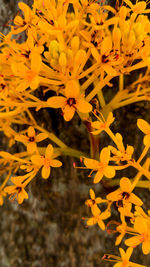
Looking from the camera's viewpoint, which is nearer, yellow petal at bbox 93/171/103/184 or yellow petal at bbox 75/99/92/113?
yellow petal at bbox 75/99/92/113

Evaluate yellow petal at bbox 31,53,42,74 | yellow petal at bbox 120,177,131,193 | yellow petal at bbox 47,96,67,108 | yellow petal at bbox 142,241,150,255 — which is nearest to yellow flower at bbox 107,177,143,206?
yellow petal at bbox 120,177,131,193

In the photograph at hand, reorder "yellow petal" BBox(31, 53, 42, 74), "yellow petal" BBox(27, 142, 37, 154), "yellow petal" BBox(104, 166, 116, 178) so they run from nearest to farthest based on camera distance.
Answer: "yellow petal" BBox(31, 53, 42, 74) < "yellow petal" BBox(104, 166, 116, 178) < "yellow petal" BBox(27, 142, 37, 154)

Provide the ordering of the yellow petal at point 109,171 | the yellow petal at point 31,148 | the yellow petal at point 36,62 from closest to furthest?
the yellow petal at point 36,62 < the yellow petal at point 109,171 < the yellow petal at point 31,148

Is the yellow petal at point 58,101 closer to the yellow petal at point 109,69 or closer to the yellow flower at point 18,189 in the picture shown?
the yellow petal at point 109,69

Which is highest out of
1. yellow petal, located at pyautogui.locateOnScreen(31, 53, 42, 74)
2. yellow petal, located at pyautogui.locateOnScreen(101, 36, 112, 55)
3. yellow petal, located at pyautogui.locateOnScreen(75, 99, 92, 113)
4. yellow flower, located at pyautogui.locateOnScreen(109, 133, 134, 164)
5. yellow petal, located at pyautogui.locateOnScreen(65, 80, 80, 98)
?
yellow petal, located at pyautogui.locateOnScreen(101, 36, 112, 55)

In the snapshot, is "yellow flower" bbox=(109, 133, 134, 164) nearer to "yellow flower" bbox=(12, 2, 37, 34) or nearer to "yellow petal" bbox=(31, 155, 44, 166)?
"yellow petal" bbox=(31, 155, 44, 166)

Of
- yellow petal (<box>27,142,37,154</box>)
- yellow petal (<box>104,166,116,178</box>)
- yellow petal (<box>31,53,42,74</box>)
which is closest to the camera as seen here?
yellow petal (<box>31,53,42,74</box>)

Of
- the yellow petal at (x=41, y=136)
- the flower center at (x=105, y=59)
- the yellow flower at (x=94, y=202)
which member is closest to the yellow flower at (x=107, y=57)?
the flower center at (x=105, y=59)

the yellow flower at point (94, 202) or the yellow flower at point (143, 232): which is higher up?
the yellow flower at point (143, 232)

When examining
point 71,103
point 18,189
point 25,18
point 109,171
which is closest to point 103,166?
point 109,171

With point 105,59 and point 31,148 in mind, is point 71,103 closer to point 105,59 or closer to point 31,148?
point 105,59

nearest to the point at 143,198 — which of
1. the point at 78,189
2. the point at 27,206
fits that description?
the point at 78,189

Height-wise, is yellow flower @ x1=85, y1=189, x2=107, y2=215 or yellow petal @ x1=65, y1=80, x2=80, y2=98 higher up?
yellow petal @ x1=65, y1=80, x2=80, y2=98
